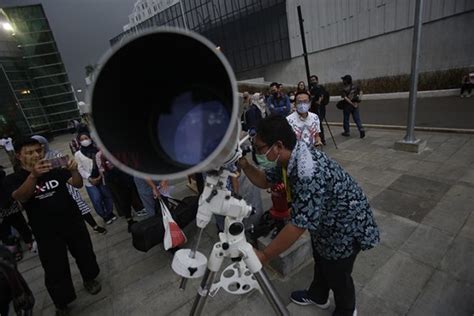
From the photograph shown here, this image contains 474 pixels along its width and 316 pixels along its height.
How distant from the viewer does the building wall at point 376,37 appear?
13266 mm

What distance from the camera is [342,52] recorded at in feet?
60.8

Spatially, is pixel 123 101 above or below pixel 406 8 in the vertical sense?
below

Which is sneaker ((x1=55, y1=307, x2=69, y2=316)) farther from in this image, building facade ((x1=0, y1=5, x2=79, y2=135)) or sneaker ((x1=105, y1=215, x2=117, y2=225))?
building facade ((x1=0, y1=5, x2=79, y2=135))

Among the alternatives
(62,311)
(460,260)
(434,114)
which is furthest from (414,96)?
(62,311)

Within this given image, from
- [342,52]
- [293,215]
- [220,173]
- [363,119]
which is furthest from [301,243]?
[342,52]

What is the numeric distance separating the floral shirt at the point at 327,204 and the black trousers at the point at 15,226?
15.0ft

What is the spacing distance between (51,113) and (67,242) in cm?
2650

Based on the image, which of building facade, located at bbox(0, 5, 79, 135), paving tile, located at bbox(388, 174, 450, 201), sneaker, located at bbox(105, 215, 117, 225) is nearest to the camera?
paving tile, located at bbox(388, 174, 450, 201)

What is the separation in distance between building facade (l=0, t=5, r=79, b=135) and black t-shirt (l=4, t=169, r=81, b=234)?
24.5 metres

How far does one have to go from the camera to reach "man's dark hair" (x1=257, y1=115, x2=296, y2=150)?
156 centimetres

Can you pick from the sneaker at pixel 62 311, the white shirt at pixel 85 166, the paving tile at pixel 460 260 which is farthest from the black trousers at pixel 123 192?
the paving tile at pixel 460 260

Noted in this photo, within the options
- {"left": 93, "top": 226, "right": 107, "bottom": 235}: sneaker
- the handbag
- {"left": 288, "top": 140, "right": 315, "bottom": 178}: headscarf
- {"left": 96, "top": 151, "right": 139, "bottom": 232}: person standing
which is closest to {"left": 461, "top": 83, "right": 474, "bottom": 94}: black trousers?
the handbag

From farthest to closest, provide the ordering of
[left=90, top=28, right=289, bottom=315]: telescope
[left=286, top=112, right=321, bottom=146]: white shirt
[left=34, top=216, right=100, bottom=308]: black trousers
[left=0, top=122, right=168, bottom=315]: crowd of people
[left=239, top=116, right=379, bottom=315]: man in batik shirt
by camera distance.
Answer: [left=286, top=112, right=321, bottom=146]: white shirt → [left=34, top=216, right=100, bottom=308]: black trousers → [left=0, top=122, right=168, bottom=315]: crowd of people → [left=239, top=116, right=379, bottom=315]: man in batik shirt → [left=90, top=28, right=289, bottom=315]: telescope

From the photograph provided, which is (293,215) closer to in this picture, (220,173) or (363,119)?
(220,173)
